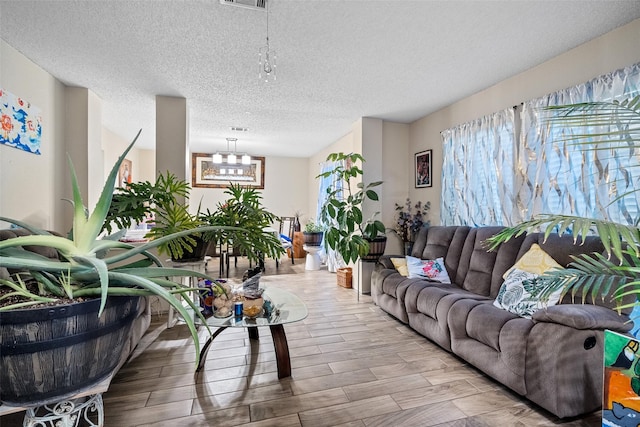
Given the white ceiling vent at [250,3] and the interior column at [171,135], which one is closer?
the white ceiling vent at [250,3]

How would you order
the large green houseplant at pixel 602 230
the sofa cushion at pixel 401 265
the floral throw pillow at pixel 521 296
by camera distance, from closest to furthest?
1. the large green houseplant at pixel 602 230
2. the floral throw pillow at pixel 521 296
3. the sofa cushion at pixel 401 265

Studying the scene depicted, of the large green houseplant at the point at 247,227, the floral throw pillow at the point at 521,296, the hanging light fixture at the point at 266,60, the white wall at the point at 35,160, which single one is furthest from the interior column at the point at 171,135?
the floral throw pillow at the point at 521,296

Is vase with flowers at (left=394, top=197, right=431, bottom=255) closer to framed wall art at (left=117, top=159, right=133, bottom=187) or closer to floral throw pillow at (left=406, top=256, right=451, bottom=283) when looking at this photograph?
floral throw pillow at (left=406, top=256, right=451, bottom=283)

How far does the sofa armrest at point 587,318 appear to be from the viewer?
1.55m

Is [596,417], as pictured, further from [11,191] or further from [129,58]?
[11,191]

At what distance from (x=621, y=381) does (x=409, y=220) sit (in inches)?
115

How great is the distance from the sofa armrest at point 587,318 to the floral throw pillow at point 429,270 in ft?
4.40

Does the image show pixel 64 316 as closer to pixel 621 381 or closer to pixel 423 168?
pixel 621 381

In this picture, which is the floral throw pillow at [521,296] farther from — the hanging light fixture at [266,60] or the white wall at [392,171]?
the hanging light fixture at [266,60]

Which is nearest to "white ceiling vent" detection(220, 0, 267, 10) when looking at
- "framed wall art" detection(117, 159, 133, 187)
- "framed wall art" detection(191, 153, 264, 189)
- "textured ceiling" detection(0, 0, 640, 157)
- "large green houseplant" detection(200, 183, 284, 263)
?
"textured ceiling" detection(0, 0, 640, 157)

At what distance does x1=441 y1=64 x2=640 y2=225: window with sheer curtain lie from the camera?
6.73 feet

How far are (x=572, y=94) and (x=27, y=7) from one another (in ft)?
13.2

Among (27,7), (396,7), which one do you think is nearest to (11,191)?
(27,7)

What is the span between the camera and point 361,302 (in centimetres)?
371
